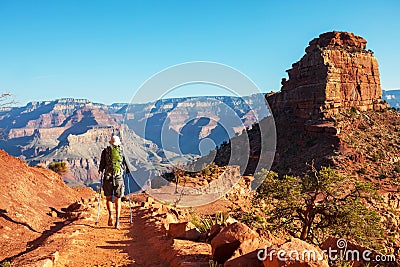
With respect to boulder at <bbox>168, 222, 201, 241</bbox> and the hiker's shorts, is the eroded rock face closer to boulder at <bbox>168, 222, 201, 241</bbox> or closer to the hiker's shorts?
the hiker's shorts

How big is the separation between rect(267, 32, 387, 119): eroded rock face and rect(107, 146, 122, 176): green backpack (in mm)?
51199

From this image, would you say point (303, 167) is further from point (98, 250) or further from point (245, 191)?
point (98, 250)

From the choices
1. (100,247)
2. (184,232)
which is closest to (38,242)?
(100,247)

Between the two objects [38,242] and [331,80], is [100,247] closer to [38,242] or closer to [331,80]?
[38,242]

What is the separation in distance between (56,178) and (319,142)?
135ft

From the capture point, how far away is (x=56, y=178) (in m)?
19.6

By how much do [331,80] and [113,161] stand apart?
181ft

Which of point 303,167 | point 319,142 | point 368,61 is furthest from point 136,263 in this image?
point 368,61

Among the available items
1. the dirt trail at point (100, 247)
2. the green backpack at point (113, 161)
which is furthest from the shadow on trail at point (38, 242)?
the green backpack at point (113, 161)

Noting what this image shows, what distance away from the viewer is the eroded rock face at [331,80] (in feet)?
189

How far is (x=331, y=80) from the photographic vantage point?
58.2m

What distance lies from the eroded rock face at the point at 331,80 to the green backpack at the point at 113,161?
2016 inches

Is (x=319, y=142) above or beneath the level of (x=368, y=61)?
beneath

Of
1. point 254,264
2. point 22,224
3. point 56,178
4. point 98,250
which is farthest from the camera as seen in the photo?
point 56,178
